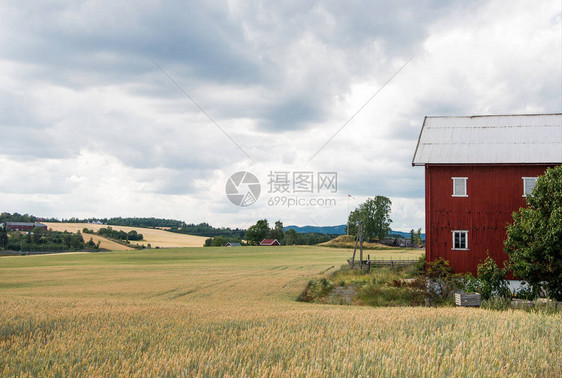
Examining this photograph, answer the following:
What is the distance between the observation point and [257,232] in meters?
128

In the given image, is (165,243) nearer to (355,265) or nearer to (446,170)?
(355,265)

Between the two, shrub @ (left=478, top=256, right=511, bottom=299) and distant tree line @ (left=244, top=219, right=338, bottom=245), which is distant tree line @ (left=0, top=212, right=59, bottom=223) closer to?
distant tree line @ (left=244, top=219, right=338, bottom=245)

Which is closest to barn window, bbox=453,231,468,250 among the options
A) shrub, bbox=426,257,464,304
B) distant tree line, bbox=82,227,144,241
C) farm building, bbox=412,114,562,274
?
farm building, bbox=412,114,562,274

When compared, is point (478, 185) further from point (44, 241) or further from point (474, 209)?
point (44, 241)

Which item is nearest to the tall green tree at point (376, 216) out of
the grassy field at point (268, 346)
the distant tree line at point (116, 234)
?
the distant tree line at point (116, 234)

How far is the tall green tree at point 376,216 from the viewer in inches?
4560

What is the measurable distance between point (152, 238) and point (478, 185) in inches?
4245

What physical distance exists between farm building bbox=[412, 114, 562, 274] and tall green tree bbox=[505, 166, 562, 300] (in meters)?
4.25

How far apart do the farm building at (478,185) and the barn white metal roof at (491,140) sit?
0.20ft

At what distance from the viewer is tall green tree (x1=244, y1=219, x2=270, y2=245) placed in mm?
125812

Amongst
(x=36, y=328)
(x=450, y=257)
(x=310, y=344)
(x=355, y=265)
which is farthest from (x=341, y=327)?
(x=355, y=265)

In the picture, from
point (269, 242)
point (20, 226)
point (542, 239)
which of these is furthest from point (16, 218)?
point (542, 239)

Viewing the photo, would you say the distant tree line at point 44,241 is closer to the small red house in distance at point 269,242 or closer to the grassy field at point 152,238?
the grassy field at point 152,238

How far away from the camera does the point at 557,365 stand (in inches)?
318
